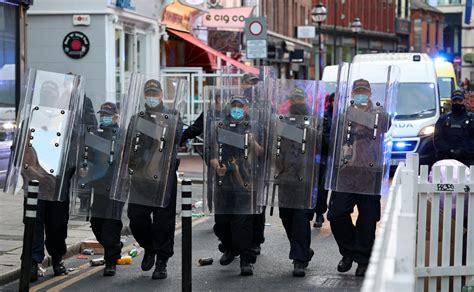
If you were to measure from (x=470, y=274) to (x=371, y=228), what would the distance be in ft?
5.49

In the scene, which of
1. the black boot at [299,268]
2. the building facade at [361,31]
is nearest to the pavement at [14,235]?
the black boot at [299,268]

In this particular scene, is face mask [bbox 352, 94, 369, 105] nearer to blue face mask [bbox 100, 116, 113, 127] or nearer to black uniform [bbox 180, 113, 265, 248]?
black uniform [bbox 180, 113, 265, 248]

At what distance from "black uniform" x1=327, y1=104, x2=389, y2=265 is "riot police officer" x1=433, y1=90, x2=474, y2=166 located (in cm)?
366

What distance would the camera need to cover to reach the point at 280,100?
962cm

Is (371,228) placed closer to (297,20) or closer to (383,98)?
(383,98)

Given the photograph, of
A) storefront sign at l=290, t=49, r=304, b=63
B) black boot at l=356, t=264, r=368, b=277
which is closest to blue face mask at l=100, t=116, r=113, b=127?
black boot at l=356, t=264, r=368, b=277

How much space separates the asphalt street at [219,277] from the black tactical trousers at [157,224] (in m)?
0.30

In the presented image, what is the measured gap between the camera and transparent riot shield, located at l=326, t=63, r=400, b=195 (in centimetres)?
938

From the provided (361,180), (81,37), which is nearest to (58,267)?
(361,180)

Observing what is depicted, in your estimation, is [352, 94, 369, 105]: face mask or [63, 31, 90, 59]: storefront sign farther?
[63, 31, 90, 59]: storefront sign

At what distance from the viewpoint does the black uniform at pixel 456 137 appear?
12.8m

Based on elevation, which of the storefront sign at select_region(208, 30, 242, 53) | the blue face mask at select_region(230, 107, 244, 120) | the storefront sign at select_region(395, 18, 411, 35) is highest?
the storefront sign at select_region(395, 18, 411, 35)

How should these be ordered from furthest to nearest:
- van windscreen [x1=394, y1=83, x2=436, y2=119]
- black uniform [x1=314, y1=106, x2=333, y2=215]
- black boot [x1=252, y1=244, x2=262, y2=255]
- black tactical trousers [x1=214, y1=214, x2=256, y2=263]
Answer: van windscreen [x1=394, y1=83, x2=436, y2=119] < black uniform [x1=314, y1=106, x2=333, y2=215] < black boot [x1=252, y1=244, x2=262, y2=255] < black tactical trousers [x1=214, y1=214, x2=256, y2=263]

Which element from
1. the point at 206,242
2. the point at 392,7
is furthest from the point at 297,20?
the point at 206,242
